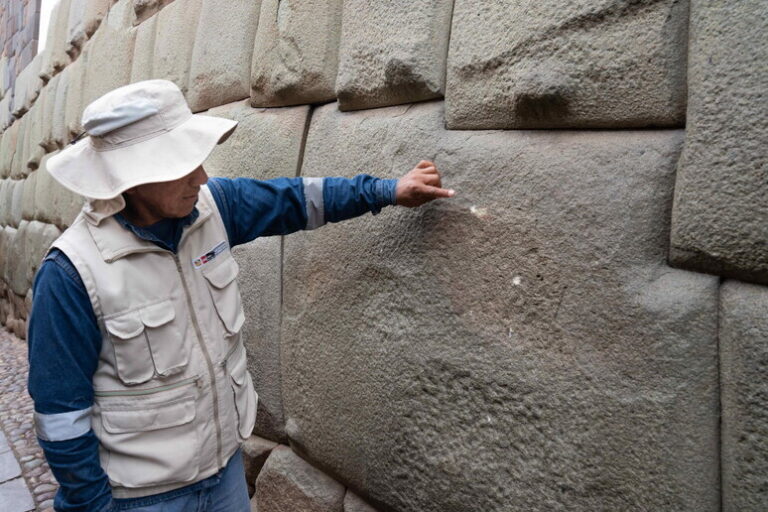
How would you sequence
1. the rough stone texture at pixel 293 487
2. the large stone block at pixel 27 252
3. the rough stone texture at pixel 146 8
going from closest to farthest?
the rough stone texture at pixel 293 487 → the rough stone texture at pixel 146 8 → the large stone block at pixel 27 252

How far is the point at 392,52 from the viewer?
1483 millimetres

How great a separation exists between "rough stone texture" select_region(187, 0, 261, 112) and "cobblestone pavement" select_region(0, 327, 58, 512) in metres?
1.76

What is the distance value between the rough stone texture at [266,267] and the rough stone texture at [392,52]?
0.95 ft

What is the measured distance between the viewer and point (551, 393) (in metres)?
1.14

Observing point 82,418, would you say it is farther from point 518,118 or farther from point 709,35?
point 709,35

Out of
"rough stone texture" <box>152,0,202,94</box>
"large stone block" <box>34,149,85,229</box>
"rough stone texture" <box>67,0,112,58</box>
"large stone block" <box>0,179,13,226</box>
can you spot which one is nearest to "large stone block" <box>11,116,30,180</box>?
"large stone block" <box>0,179,13,226</box>

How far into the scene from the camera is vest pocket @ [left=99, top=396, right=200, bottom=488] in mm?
1229

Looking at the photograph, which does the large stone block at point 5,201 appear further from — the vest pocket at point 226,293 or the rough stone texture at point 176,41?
the vest pocket at point 226,293

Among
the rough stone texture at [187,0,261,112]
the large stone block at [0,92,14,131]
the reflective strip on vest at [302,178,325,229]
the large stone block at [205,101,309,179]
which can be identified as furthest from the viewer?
the large stone block at [0,92,14,131]

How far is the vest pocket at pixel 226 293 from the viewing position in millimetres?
1361

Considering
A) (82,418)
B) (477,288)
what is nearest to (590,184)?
(477,288)

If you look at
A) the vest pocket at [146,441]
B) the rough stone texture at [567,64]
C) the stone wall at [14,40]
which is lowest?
the vest pocket at [146,441]

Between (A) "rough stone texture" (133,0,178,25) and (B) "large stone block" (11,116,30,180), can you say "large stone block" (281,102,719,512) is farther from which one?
(B) "large stone block" (11,116,30,180)

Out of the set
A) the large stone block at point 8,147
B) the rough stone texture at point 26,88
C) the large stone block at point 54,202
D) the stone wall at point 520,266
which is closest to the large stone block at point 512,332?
the stone wall at point 520,266
